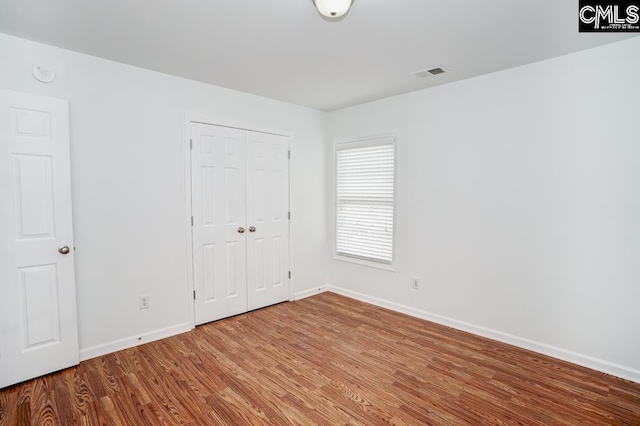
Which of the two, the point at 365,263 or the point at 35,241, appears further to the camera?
the point at 365,263

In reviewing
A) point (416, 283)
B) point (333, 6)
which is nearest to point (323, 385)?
point (416, 283)

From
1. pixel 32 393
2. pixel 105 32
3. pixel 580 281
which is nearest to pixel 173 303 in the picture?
pixel 32 393

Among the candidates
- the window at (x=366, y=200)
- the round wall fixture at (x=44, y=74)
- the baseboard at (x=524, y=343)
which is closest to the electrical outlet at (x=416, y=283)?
the baseboard at (x=524, y=343)

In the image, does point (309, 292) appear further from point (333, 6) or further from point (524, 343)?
point (333, 6)

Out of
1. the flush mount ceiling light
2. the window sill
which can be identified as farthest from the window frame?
the flush mount ceiling light

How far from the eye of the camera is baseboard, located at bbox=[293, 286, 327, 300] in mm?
4375

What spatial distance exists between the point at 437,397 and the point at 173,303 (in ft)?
8.39

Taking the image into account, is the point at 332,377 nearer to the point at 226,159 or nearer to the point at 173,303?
the point at 173,303

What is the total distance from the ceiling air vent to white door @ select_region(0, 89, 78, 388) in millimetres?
3072

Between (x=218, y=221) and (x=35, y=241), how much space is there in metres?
1.53

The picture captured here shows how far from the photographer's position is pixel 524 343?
295cm

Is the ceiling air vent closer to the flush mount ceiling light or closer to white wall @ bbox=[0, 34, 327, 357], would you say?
the flush mount ceiling light

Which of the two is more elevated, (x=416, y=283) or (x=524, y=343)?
(x=416, y=283)

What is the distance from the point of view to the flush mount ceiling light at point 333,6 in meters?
1.82
